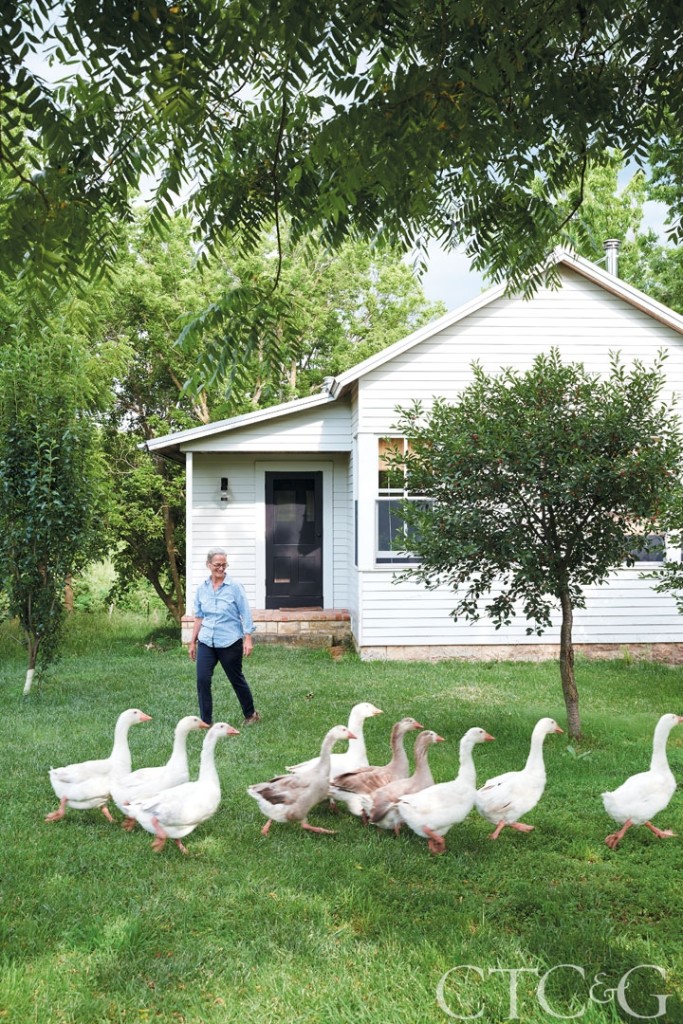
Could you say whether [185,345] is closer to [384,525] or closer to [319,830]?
[319,830]

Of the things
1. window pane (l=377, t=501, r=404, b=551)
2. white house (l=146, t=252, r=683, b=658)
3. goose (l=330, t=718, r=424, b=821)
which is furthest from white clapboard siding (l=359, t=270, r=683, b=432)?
goose (l=330, t=718, r=424, b=821)

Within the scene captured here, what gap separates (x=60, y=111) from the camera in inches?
92.3

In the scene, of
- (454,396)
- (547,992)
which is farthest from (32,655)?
(547,992)

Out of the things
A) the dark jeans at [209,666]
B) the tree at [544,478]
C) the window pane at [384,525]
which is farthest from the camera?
the window pane at [384,525]

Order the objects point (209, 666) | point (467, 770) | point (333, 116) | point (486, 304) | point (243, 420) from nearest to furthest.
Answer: point (333, 116) < point (467, 770) < point (209, 666) < point (486, 304) < point (243, 420)

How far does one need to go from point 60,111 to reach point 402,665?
467 inches

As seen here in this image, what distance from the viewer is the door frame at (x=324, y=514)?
16.2m

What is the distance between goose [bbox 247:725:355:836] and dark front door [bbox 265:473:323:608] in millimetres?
10453

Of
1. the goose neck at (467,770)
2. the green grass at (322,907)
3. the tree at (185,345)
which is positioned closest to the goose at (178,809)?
the green grass at (322,907)

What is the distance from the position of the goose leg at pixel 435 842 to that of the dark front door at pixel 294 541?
10.9 m

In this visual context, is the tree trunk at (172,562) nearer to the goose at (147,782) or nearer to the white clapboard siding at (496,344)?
the white clapboard siding at (496,344)

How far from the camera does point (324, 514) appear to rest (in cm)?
1633

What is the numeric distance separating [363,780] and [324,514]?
10.5 meters

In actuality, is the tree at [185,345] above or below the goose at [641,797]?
above
